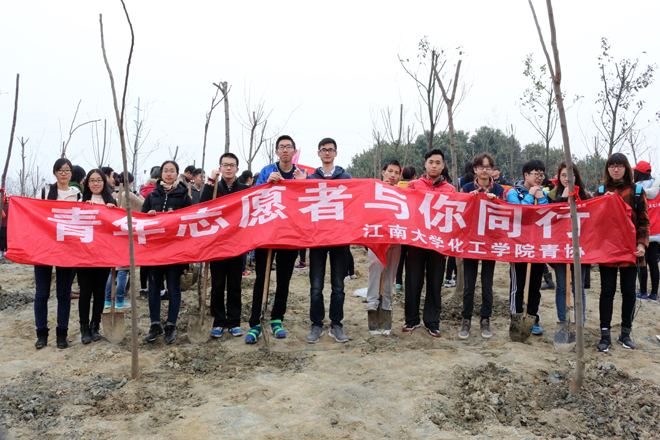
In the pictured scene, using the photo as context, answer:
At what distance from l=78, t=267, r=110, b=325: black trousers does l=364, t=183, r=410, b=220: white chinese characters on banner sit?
2.99m

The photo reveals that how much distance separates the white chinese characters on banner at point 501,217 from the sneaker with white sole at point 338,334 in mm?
1922

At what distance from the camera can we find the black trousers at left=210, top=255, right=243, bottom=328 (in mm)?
5191

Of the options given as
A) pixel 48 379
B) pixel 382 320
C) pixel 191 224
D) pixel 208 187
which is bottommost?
pixel 48 379

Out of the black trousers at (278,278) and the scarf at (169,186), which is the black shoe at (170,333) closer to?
the black trousers at (278,278)

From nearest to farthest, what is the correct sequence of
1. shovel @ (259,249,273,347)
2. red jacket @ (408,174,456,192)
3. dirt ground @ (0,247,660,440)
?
dirt ground @ (0,247,660,440) < shovel @ (259,249,273,347) < red jacket @ (408,174,456,192)

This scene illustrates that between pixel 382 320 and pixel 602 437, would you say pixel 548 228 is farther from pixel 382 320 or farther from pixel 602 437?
pixel 602 437

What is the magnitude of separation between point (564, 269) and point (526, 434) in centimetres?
264

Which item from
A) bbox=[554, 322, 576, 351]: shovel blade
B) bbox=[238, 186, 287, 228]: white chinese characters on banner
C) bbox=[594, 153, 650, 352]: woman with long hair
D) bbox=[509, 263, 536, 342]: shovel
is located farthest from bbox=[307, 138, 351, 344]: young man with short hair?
bbox=[594, 153, 650, 352]: woman with long hair

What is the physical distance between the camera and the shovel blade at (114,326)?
4.93m

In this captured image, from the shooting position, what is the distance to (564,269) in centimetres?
527

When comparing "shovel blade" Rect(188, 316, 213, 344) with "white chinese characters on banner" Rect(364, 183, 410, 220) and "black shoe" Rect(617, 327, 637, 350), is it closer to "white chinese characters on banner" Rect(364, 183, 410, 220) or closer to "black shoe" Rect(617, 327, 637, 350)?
"white chinese characters on banner" Rect(364, 183, 410, 220)

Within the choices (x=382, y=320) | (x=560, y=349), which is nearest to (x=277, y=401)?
(x=382, y=320)

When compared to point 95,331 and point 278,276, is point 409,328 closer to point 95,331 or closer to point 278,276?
point 278,276

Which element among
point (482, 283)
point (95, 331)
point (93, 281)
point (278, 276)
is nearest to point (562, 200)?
point (482, 283)
